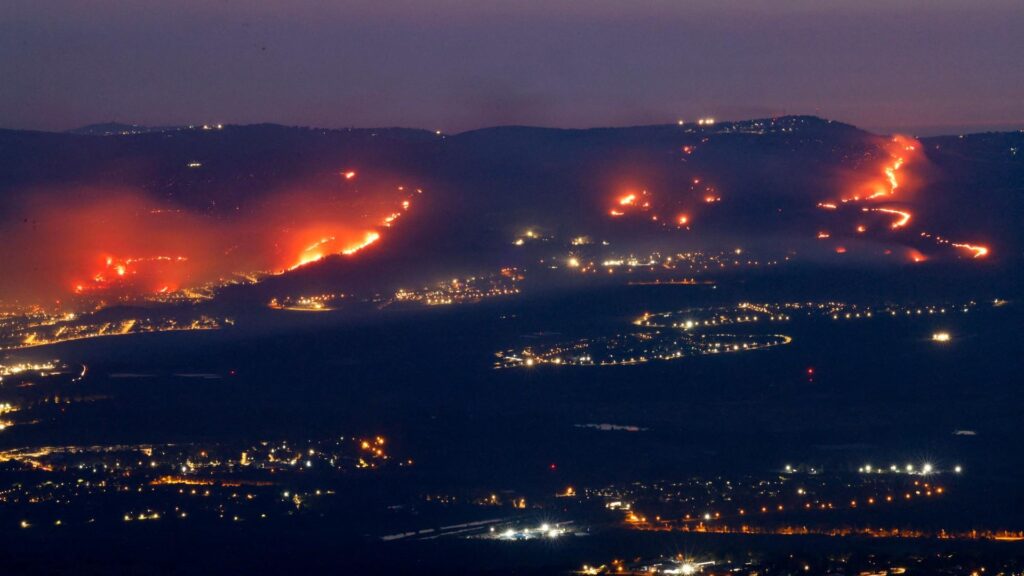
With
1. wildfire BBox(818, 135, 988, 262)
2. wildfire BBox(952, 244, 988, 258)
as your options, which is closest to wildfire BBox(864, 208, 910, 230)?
wildfire BBox(818, 135, 988, 262)

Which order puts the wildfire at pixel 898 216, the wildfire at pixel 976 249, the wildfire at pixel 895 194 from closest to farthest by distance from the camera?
the wildfire at pixel 976 249
the wildfire at pixel 895 194
the wildfire at pixel 898 216

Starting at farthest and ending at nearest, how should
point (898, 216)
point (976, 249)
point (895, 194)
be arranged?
point (895, 194) → point (898, 216) → point (976, 249)

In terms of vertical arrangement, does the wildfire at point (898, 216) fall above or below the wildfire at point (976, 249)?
above

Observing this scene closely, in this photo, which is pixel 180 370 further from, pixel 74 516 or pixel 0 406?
pixel 74 516

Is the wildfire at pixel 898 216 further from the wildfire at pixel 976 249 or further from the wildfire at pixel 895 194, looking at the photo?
the wildfire at pixel 976 249

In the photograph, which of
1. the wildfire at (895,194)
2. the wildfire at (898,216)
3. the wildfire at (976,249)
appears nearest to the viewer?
the wildfire at (976,249)

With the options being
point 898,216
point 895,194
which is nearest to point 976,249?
point 898,216

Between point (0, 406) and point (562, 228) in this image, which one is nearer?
point (0, 406)

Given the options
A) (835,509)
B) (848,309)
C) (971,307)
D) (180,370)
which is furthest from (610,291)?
(835,509)

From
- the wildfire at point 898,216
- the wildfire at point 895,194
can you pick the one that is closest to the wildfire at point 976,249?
the wildfire at point 895,194

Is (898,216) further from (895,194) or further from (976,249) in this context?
(976,249)

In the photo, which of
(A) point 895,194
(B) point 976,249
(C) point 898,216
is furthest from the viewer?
(A) point 895,194
